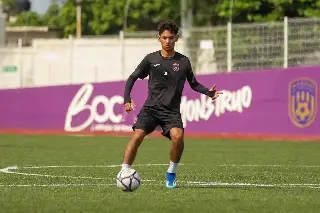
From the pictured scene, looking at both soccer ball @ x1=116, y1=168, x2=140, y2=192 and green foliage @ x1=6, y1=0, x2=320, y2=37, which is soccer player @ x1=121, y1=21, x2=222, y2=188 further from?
green foliage @ x1=6, y1=0, x2=320, y2=37

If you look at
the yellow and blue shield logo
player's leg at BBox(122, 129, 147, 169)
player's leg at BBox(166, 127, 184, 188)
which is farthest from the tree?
player's leg at BBox(122, 129, 147, 169)

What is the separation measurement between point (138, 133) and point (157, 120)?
0.36 m

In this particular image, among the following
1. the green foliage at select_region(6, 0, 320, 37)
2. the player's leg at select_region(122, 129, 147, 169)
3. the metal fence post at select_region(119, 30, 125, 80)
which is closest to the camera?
the player's leg at select_region(122, 129, 147, 169)

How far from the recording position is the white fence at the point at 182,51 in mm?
30688

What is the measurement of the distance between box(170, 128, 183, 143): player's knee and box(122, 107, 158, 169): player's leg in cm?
29

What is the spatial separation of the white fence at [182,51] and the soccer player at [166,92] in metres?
16.4

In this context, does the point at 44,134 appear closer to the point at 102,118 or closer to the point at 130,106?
the point at 102,118

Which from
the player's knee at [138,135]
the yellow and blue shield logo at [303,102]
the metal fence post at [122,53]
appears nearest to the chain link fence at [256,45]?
the yellow and blue shield logo at [303,102]

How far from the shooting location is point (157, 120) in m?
14.1

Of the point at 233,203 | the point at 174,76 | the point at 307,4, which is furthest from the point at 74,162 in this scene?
the point at 307,4

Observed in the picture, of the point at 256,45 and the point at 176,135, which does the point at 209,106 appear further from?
the point at 176,135

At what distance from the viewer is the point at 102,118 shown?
34.7m

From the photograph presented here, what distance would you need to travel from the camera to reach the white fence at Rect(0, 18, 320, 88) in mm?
30688

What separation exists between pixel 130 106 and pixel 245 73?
17.6 m
